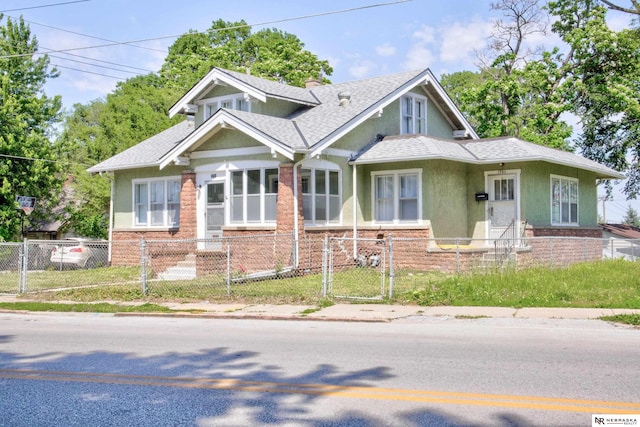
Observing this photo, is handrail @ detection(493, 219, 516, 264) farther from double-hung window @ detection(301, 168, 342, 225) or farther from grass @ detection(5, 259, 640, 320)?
double-hung window @ detection(301, 168, 342, 225)

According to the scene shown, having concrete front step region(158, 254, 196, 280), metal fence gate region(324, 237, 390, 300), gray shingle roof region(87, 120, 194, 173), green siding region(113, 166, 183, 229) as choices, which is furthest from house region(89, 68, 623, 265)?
concrete front step region(158, 254, 196, 280)

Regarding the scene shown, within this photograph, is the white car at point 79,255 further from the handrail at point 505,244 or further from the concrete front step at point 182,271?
the handrail at point 505,244

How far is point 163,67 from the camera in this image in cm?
5941

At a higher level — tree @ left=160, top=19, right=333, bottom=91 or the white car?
tree @ left=160, top=19, right=333, bottom=91

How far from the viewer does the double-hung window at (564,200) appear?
2492 cm

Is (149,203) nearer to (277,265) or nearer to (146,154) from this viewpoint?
(146,154)

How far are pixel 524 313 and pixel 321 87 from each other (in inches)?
666

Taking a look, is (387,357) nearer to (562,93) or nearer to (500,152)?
(500,152)

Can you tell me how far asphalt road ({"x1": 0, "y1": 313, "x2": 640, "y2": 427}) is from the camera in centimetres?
627

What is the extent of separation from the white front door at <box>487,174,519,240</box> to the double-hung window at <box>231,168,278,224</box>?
295 inches

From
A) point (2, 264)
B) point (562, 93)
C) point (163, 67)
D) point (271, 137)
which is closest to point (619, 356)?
point (271, 137)

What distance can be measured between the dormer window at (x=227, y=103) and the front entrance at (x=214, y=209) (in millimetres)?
3264

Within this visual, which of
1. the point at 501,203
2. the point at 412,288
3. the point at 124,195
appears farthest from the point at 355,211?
the point at 124,195

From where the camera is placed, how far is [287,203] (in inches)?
818
